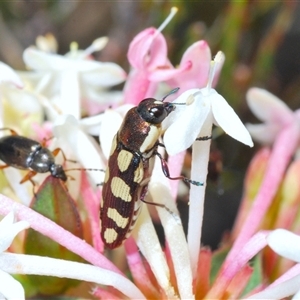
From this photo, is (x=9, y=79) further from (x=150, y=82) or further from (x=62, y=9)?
(x=62, y=9)

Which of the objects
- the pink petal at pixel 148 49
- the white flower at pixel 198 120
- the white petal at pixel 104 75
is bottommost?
the white flower at pixel 198 120

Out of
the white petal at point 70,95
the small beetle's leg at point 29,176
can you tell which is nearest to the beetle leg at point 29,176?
the small beetle's leg at point 29,176

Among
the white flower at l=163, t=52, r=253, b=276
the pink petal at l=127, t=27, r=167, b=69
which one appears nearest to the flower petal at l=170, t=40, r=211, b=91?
the pink petal at l=127, t=27, r=167, b=69

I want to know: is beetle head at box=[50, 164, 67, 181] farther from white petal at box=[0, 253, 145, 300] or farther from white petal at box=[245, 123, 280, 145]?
white petal at box=[245, 123, 280, 145]

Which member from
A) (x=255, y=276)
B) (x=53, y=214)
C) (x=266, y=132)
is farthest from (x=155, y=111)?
(x=266, y=132)

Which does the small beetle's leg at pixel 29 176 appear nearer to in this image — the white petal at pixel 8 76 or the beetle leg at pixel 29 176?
the beetle leg at pixel 29 176

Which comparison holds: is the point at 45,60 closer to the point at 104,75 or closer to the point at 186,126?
the point at 104,75

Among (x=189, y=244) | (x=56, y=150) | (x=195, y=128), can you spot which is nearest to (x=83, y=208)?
(x=56, y=150)
